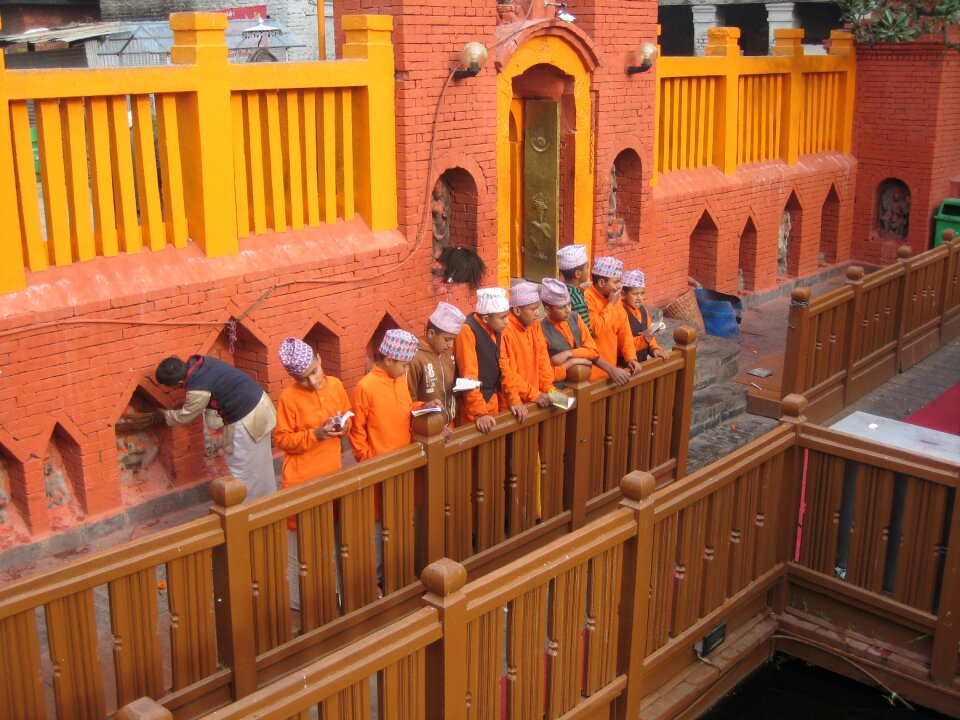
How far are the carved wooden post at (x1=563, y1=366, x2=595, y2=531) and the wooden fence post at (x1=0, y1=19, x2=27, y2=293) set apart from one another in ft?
11.9

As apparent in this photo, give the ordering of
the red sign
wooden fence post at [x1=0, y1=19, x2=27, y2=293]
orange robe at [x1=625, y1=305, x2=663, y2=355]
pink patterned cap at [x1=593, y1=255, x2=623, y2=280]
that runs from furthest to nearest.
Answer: the red sign, orange robe at [x1=625, y1=305, x2=663, y2=355], pink patterned cap at [x1=593, y1=255, x2=623, y2=280], wooden fence post at [x1=0, y1=19, x2=27, y2=293]

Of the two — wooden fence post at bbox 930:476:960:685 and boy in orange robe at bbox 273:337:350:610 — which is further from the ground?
boy in orange robe at bbox 273:337:350:610

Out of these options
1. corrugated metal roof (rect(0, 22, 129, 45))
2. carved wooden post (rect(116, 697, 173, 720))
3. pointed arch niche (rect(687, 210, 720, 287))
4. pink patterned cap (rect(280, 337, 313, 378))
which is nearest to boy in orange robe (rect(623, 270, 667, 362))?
pink patterned cap (rect(280, 337, 313, 378))

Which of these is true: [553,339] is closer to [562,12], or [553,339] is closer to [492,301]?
[492,301]

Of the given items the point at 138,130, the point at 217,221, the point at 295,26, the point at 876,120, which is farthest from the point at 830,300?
the point at 295,26

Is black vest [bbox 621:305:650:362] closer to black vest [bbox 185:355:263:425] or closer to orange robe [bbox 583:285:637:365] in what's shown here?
orange robe [bbox 583:285:637:365]

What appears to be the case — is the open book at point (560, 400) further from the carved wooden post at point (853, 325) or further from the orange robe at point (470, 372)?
the carved wooden post at point (853, 325)

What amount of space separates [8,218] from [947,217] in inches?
501

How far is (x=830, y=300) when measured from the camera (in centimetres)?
916

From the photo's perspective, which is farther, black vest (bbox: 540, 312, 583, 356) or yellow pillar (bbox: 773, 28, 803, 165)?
yellow pillar (bbox: 773, 28, 803, 165)

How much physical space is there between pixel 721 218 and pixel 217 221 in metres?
7.36

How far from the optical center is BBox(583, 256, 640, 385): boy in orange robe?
26.1ft

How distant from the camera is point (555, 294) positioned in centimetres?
741

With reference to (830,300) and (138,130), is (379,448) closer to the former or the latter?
(138,130)
